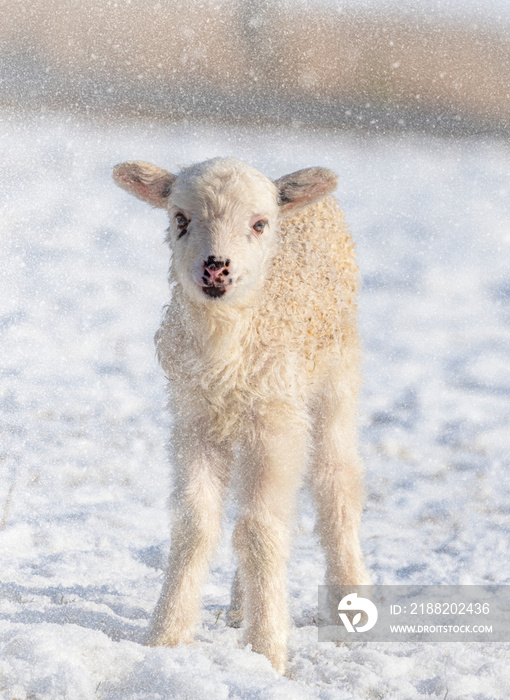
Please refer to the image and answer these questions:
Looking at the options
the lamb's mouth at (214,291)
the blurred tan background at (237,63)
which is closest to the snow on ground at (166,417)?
the blurred tan background at (237,63)

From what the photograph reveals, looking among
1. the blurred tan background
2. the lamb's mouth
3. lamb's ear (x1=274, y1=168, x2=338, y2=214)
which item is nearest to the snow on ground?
the blurred tan background

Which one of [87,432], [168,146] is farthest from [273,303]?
[168,146]

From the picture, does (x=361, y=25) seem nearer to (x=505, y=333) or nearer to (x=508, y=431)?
(x=505, y=333)

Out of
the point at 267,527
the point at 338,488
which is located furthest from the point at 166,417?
the point at 267,527

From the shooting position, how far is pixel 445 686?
321cm

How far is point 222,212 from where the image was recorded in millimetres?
3074

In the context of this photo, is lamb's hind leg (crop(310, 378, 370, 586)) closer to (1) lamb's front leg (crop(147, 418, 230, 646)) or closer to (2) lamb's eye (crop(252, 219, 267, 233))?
(1) lamb's front leg (crop(147, 418, 230, 646))

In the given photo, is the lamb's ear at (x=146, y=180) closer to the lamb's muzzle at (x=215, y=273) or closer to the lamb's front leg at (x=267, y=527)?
the lamb's muzzle at (x=215, y=273)

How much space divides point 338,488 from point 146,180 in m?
1.60

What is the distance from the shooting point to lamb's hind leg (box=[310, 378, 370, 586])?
3949mm

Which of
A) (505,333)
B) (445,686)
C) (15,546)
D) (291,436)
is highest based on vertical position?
(505,333)

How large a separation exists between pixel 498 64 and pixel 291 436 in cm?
960

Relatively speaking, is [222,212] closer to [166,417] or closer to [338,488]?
[338,488]

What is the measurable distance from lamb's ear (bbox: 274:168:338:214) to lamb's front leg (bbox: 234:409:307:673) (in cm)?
79
